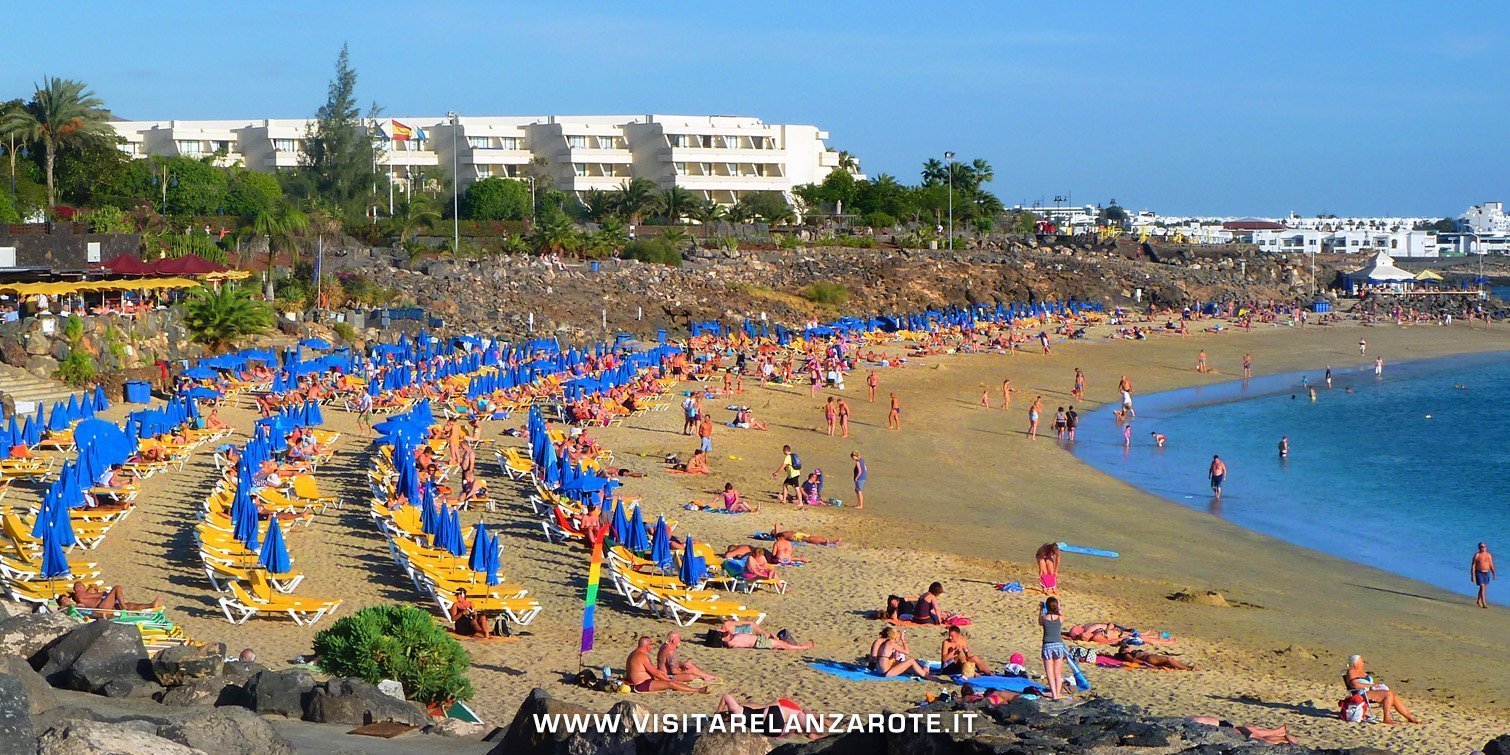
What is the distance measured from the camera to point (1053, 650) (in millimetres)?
10891

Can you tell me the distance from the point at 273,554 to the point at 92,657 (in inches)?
152

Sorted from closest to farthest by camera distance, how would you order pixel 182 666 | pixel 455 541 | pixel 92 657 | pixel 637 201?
pixel 182 666
pixel 92 657
pixel 455 541
pixel 637 201

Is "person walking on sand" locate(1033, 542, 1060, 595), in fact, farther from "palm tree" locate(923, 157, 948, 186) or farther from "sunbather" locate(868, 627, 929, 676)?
"palm tree" locate(923, 157, 948, 186)

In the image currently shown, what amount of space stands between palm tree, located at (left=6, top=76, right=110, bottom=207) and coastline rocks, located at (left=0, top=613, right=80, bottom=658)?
42191 mm

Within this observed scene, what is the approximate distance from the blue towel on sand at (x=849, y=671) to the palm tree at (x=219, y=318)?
24.0 m

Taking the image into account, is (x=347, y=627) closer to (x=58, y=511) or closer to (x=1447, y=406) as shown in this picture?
(x=58, y=511)

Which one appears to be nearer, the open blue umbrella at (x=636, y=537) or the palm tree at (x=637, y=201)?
the open blue umbrella at (x=636, y=537)

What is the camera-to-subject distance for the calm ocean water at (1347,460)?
20.7 meters

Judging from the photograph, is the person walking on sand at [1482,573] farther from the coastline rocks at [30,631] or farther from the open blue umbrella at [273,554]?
the coastline rocks at [30,631]

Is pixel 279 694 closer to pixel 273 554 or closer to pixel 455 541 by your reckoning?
pixel 273 554

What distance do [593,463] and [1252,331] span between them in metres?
43.0

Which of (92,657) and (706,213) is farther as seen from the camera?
(706,213)

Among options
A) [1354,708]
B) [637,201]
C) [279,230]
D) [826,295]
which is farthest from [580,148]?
[1354,708]

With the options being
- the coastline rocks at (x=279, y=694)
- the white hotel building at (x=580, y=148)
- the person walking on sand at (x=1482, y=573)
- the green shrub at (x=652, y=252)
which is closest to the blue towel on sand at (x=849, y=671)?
the coastline rocks at (x=279, y=694)
